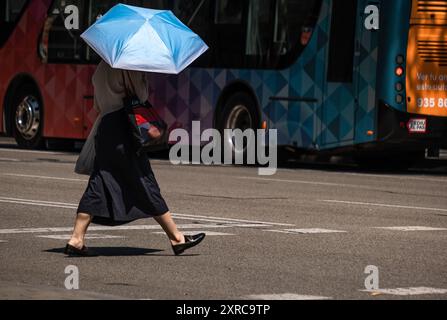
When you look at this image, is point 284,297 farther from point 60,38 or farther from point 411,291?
point 60,38

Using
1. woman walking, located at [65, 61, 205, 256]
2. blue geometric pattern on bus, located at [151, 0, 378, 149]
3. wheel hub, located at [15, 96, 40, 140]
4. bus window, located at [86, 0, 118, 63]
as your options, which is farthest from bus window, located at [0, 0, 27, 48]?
woman walking, located at [65, 61, 205, 256]

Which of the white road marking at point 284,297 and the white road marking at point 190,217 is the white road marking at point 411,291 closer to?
the white road marking at point 284,297

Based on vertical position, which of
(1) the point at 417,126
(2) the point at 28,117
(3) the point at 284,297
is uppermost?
(3) the point at 284,297

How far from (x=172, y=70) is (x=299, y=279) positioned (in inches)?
83.1

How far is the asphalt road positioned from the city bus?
164 cm

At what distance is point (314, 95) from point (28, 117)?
24.2ft

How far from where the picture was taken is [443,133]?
71.0 feet

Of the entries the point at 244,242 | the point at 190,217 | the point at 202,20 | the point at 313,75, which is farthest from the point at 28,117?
the point at 244,242

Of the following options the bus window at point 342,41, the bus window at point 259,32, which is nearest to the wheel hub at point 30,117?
the bus window at point 259,32

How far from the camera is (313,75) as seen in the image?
2212 cm

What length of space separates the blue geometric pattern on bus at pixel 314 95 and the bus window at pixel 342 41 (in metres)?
0.11

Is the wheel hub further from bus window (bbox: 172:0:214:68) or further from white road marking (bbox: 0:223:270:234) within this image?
white road marking (bbox: 0:223:270:234)

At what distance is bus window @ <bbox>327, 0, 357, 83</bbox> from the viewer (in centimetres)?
2169
